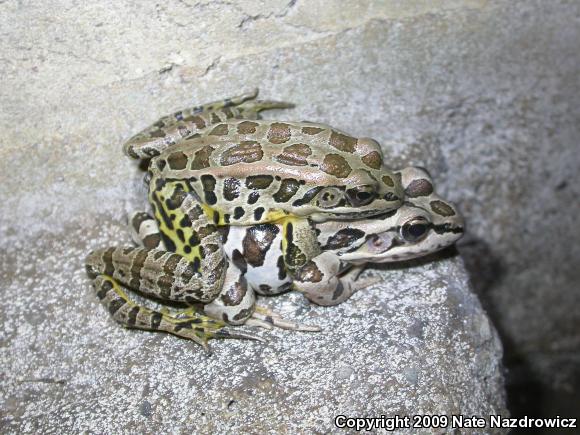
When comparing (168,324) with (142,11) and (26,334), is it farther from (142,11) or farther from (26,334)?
(142,11)

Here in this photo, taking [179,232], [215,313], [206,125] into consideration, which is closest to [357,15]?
[206,125]

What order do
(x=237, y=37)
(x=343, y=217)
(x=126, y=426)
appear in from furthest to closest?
(x=237, y=37)
(x=343, y=217)
(x=126, y=426)

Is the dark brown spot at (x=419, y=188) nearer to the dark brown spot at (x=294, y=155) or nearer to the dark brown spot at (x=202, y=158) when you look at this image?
the dark brown spot at (x=294, y=155)

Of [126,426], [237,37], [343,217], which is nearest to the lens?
[126,426]

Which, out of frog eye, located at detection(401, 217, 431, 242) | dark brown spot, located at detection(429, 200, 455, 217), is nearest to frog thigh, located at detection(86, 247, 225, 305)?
frog eye, located at detection(401, 217, 431, 242)

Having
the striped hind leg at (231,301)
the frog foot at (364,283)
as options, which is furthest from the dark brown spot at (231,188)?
the frog foot at (364,283)

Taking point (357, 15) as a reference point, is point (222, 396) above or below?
below
